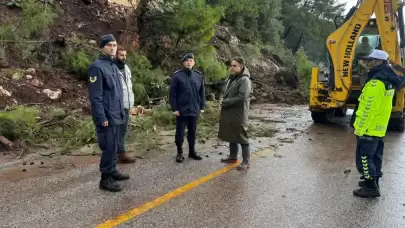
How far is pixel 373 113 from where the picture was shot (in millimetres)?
5066

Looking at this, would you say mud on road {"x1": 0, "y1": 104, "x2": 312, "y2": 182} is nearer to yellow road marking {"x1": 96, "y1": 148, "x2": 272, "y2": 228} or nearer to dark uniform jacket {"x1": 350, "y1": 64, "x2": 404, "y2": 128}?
yellow road marking {"x1": 96, "y1": 148, "x2": 272, "y2": 228}

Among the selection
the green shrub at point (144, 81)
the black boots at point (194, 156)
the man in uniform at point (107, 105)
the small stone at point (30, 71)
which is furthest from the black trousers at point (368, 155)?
the small stone at point (30, 71)

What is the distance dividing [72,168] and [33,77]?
17.2 ft

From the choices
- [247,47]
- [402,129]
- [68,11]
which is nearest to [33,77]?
[68,11]

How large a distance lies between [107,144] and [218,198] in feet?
5.04

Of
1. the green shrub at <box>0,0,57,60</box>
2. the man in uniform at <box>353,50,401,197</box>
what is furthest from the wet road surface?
the green shrub at <box>0,0,57,60</box>

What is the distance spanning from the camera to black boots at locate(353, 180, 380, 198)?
515cm

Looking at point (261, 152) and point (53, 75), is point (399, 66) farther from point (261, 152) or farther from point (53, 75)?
point (53, 75)

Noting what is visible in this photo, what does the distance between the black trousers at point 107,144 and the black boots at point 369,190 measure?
3.15 meters

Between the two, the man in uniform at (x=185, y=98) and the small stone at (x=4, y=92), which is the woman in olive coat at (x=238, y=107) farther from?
the small stone at (x=4, y=92)

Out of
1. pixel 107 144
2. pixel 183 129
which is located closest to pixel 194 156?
pixel 183 129

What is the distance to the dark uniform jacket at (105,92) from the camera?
193 inches

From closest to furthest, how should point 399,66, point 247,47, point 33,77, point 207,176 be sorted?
point 207,176, point 399,66, point 33,77, point 247,47

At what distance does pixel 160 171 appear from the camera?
6141 mm
